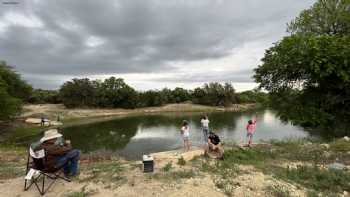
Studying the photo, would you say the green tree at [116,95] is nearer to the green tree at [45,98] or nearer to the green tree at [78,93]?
the green tree at [78,93]

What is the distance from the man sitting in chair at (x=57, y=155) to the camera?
4965 mm

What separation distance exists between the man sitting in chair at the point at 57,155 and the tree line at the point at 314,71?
9.67 metres

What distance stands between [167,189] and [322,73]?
8463 millimetres

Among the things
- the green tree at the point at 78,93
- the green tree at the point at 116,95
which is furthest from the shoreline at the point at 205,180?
the green tree at the point at 116,95

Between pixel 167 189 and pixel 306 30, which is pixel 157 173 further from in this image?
pixel 306 30

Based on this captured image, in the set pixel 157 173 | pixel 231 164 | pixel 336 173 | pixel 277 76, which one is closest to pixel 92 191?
pixel 157 173

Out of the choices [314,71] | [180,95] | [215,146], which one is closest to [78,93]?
[180,95]

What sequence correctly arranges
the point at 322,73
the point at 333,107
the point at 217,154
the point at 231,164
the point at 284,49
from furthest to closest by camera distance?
the point at 333,107 → the point at 284,49 → the point at 322,73 → the point at 217,154 → the point at 231,164

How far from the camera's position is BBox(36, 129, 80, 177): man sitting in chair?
4.96 metres

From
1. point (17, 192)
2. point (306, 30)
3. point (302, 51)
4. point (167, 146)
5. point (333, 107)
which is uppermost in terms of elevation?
→ point (306, 30)

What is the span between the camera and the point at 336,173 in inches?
222

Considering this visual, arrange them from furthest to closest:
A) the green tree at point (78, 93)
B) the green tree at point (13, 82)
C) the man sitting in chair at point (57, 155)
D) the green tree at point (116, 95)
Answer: the green tree at point (116, 95) < the green tree at point (78, 93) < the green tree at point (13, 82) < the man sitting in chair at point (57, 155)

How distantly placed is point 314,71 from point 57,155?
34.2ft

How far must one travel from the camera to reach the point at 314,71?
929cm
